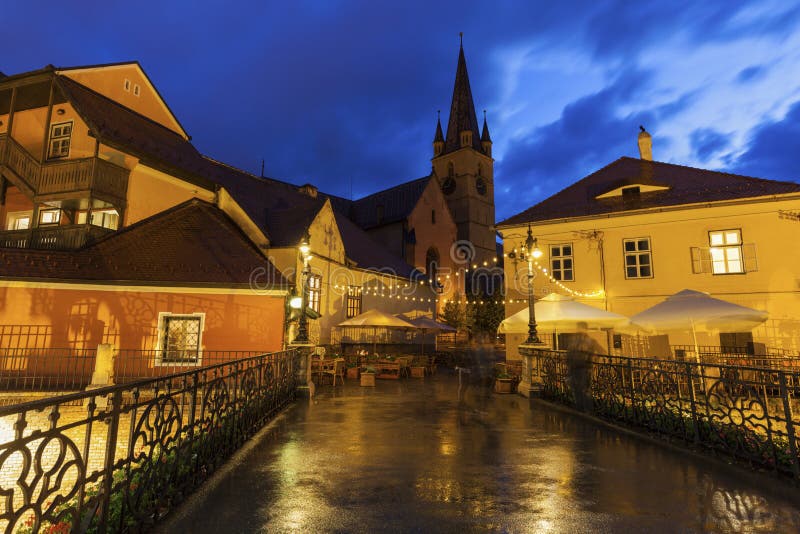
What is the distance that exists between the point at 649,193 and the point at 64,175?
23682mm

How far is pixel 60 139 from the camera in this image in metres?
17.9

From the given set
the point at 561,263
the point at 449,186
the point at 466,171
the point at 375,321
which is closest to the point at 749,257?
the point at 561,263

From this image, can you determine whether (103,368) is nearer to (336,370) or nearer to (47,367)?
(47,367)

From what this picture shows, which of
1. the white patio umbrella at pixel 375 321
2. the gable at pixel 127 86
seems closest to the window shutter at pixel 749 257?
the white patio umbrella at pixel 375 321

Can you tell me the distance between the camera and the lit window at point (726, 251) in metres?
17.0

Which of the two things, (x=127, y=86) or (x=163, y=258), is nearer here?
(x=163, y=258)

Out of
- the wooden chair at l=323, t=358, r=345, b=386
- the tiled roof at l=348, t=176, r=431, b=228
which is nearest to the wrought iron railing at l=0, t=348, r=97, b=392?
the wooden chair at l=323, t=358, r=345, b=386

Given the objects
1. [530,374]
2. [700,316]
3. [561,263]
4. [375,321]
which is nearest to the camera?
[700,316]

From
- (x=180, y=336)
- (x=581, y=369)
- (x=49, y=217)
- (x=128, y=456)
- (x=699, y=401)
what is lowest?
(x=128, y=456)

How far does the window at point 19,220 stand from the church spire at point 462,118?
41448 millimetres

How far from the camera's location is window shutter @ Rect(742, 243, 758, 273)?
54.8ft

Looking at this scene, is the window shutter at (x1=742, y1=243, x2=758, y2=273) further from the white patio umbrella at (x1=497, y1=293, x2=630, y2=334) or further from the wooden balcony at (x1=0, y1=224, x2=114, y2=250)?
the wooden balcony at (x1=0, y1=224, x2=114, y2=250)

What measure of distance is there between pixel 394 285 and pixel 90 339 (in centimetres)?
1698

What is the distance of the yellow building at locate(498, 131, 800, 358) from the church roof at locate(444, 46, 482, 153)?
106 ft
